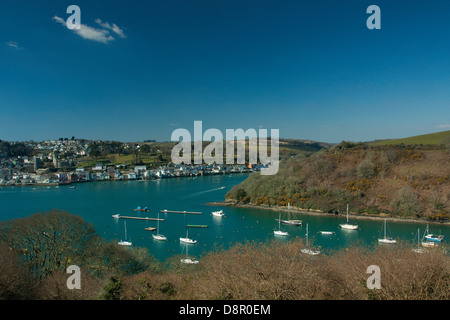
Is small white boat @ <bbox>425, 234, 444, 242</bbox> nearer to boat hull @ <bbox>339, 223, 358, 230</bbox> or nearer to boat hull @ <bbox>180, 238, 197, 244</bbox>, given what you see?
boat hull @ <bbox>339, 223, 358, 230</bbox>

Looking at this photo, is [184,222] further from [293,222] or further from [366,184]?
[366,184]

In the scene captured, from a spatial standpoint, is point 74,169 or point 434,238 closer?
point 434,238

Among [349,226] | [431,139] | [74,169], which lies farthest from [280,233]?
[74,169]

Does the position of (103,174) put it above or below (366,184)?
below

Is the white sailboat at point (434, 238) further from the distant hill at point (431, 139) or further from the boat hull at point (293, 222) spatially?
the distant hill at point (431, 139)

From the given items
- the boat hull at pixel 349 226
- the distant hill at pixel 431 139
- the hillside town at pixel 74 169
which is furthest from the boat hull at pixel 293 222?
the hillside town at pixel 74 169

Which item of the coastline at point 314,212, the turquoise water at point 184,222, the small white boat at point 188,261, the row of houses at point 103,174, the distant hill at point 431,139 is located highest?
the distant hill at point 431,139

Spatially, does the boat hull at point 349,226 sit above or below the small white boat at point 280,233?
above

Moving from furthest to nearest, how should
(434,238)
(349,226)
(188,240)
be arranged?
(349,226) < (188,240) < (434,238)
